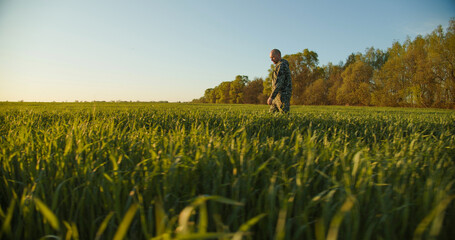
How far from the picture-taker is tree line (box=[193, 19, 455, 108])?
32.3 m

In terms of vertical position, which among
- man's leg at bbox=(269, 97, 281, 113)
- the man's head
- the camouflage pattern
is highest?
the man's head

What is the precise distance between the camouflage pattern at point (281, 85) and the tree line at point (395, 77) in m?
38.2

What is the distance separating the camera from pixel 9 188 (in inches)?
54.6

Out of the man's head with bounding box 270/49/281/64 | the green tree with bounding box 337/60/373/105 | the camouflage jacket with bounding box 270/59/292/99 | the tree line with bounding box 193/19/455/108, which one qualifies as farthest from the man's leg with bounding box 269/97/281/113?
the green tree with bounding box 337/60/373/105

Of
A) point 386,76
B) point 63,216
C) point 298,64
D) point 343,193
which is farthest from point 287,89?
point 298,64

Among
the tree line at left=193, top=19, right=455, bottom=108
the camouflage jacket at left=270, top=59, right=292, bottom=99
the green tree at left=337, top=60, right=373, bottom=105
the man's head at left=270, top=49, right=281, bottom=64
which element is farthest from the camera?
the green tree at left=337, top=60, right=373, bottom=105

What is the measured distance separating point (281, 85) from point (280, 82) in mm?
122

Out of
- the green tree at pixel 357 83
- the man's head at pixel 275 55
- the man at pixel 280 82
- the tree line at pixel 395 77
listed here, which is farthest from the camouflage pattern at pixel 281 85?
the green tree at pixel 357 83

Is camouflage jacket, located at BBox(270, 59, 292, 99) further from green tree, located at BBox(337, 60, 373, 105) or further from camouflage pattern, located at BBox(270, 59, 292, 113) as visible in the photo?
green tree, located at BBox(337, 60, 373, 105)

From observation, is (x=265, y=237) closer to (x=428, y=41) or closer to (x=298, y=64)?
(x=428, y=41)

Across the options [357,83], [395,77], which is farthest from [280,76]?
[357,83]

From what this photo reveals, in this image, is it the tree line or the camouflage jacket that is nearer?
the camouflage jacket

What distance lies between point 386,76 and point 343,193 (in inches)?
1903

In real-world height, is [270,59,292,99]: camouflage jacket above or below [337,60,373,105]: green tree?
below
